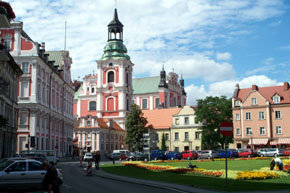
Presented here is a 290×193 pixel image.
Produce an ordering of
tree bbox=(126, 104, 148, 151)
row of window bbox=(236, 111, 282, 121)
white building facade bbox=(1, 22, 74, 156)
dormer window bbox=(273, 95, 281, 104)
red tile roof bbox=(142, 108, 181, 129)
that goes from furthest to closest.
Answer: red tile roof bbox=(142, 108, 181, 129) < tree bbox=(126, 104, 148, 151) < dormer window bbox=(273, 95, 281, 104) < row of window bbox=(236, 111, 282, 121) < white building facade bbox=(1, 22, 74, 156)

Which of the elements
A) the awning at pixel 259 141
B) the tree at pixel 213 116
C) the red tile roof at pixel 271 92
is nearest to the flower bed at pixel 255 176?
the awning at pixel 259 141

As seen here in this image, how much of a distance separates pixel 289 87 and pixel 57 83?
1780 inches

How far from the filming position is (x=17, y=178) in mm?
17828

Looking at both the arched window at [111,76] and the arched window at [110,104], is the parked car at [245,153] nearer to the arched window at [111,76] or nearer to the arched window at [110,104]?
the arched window at [110,104]

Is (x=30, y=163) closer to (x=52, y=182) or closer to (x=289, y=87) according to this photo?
(x=52, y=182)

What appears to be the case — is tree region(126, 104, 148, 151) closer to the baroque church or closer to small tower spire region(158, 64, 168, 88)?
the baroque church

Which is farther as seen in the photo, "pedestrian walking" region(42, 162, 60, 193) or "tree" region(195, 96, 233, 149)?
"tree" region(195, 96, 233, 149)

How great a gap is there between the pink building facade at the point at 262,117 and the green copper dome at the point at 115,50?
41.0 metres

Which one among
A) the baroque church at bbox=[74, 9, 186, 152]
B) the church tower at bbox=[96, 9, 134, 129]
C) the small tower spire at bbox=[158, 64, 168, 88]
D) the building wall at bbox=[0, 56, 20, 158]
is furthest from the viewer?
the small tower spire at bbox=[158, 64, 168, 88]

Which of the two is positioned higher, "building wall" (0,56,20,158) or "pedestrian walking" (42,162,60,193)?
"building wall" (0,56,20,158)

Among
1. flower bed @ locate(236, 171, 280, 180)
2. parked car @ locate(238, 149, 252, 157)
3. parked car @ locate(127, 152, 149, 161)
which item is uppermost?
flower bed @ locate(236, 171, 280, 180)

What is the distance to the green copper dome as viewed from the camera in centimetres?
10369

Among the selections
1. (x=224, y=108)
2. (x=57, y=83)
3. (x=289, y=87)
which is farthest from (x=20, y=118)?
(x=289, y=87)

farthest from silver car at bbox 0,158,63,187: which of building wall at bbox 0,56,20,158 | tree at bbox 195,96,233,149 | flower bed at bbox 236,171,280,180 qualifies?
tree at bbox 195,96,233,149
